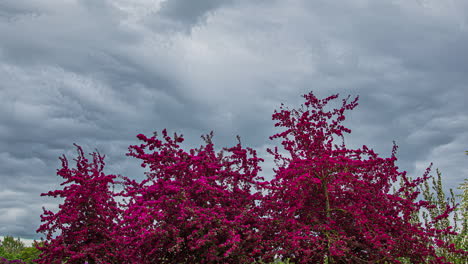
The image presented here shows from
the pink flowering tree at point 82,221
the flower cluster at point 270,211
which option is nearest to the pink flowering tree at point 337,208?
the flower cluster at point 270,211

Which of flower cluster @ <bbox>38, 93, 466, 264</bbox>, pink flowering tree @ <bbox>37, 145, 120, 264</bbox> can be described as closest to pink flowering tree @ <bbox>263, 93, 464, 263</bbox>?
flower cluster @ <bbox>38, 93, 466, 264</bbox>

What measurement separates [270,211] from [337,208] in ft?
5.51

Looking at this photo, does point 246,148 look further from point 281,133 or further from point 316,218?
point 316,218

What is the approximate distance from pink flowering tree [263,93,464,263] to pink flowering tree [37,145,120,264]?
16.2 ft

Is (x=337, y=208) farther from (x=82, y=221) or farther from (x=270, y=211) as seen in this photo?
(x=82, y=221)

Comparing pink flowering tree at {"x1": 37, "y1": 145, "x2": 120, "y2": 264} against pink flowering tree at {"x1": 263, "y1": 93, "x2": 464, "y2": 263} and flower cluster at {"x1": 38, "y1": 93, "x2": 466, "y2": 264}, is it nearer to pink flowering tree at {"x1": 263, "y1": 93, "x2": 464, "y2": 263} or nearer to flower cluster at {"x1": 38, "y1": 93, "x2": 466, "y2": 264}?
Result: flower cluster at {"x1": 38, "y1": 93, "x2": 466, "y2": 264}

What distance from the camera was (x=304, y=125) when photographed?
9898 mm

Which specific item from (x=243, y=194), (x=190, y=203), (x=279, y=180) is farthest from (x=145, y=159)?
(x=279, y=180)

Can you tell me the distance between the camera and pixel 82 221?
1111cm

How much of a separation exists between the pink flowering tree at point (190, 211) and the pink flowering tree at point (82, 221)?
1013mm

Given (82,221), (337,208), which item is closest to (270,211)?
(337,208)

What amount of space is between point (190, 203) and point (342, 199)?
12.5ft

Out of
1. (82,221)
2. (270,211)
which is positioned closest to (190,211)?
(270,211)

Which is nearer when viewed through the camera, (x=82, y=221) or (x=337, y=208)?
(x=337, y=208)
